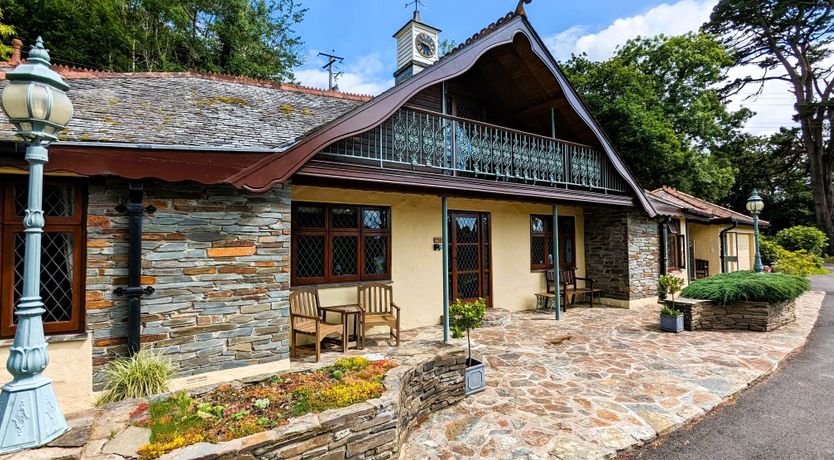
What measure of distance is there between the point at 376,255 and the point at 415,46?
5016 mm

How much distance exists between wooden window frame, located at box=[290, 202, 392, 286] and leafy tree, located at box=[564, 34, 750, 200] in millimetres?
14667

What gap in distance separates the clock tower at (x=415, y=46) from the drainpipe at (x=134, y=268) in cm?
629

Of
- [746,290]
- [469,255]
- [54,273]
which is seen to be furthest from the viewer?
[469,255]

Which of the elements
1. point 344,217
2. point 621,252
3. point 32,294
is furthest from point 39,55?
point 621,252

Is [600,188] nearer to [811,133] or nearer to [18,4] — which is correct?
[18,4]

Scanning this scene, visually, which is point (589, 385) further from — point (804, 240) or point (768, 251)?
point (804, 240)

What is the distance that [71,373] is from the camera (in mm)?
3875

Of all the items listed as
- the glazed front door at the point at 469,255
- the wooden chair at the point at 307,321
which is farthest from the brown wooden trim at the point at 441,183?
the wooden chair at the point at 307,321

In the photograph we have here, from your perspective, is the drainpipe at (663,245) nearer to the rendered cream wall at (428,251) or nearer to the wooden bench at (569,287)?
the wooden bench at (569,287)

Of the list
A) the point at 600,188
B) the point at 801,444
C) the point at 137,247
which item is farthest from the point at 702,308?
the point at 137,247

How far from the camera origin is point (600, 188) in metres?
8.70

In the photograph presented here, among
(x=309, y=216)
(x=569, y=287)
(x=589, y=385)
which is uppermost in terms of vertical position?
(x=309, y=216)

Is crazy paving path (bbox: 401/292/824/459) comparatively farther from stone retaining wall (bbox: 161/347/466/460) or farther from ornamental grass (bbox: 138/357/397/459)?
ornamental grass (bbox: 138/357/397/459)

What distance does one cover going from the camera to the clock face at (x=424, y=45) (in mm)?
8617
